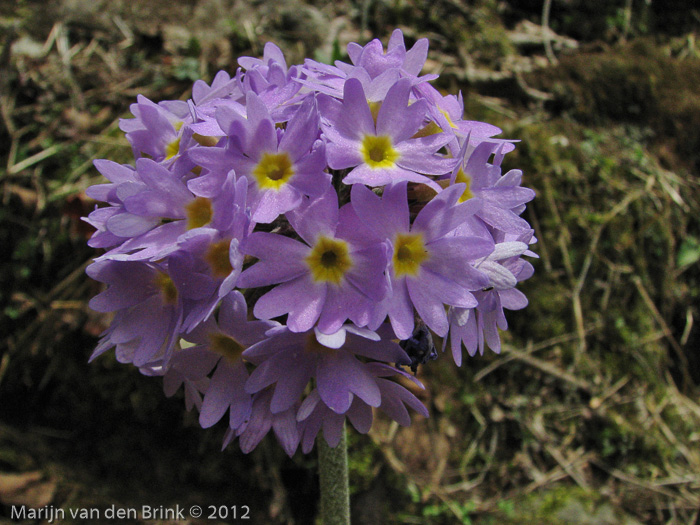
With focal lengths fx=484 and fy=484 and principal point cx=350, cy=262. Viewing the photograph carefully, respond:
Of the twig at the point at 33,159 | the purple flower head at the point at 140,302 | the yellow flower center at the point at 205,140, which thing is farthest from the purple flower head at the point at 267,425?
the twig at the point at 33,159

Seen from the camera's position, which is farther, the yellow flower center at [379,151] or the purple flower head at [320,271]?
the yellow flower center at [379,151]

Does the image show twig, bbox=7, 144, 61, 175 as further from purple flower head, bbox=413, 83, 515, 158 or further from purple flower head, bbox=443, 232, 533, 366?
purple flower head, bbox=443, 232, 533, 366

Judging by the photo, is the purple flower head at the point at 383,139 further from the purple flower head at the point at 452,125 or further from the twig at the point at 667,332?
the twig at the point at 667,332

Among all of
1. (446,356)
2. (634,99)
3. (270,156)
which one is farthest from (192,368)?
(634,99)

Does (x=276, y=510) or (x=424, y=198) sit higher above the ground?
(x=424, y=198)

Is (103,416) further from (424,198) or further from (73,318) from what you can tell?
(424,198)

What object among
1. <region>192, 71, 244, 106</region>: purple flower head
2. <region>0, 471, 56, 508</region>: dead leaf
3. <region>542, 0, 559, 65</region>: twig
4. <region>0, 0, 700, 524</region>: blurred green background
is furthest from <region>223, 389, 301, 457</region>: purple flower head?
<region>542, 0, 559, 65</region>: twig

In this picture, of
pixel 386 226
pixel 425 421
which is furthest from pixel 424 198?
pixel 425 421
